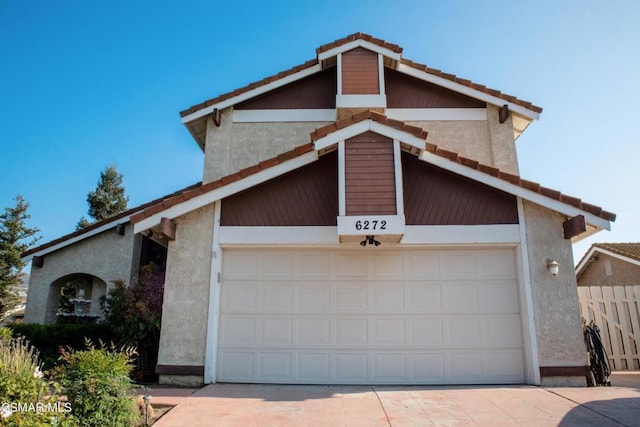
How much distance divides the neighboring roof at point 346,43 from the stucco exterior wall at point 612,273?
1034cm

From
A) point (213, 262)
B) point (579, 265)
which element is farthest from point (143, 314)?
point (579, 265)

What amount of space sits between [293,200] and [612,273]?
16.4 m

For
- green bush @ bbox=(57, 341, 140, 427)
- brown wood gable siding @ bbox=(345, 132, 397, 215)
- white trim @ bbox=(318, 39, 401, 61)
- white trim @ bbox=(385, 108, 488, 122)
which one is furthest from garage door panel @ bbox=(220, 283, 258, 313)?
white trim @ bbox=(318, 39, 401, 61)

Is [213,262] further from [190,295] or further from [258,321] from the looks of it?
[258,321]

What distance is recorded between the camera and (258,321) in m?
8.63

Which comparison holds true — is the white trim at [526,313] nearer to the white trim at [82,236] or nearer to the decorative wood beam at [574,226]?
the decorative wood beam at [574,226]

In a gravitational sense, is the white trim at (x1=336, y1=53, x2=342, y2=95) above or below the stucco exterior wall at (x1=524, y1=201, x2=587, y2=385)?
above

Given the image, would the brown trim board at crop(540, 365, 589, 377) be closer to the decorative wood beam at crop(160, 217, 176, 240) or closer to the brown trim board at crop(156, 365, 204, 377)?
the brown trim board at crop(156, 365, 204, 377)

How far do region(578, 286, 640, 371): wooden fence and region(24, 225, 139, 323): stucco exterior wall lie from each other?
12072 mm

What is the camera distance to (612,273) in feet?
62.0

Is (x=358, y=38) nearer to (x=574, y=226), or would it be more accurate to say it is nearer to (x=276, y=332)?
(x=574, y=226)

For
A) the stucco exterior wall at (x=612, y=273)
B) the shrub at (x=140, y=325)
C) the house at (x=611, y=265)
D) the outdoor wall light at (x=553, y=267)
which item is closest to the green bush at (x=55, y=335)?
the shrub at (x=140, y=325)

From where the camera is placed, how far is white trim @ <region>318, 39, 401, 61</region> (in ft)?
37.4

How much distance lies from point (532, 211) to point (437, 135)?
3.48 meters
